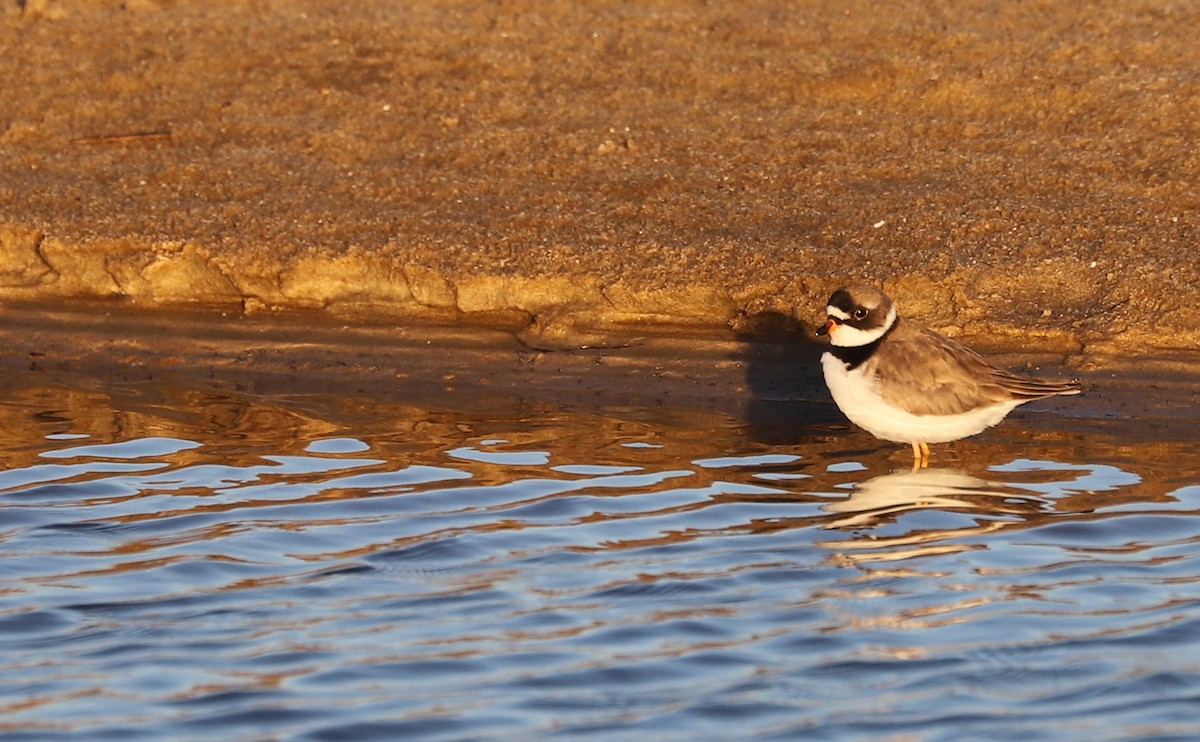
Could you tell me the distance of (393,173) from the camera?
12539 millimetres

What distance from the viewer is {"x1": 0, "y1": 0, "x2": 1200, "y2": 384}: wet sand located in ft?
36.4

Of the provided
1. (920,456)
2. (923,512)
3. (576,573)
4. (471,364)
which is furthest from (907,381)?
(471,364)

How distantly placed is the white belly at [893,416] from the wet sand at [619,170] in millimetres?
1201

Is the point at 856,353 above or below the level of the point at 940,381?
above

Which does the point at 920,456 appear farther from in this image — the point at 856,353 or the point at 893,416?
the point at 856,353

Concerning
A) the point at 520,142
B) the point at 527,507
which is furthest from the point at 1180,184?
the point at 527,507

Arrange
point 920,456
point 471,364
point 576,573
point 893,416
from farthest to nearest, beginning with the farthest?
1. point 471,364
2. point 920,456
3. point 893,416
4. point 576,573

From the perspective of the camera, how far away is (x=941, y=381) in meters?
9.50

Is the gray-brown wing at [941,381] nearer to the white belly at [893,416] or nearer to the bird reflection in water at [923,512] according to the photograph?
the white belly at [893,416]

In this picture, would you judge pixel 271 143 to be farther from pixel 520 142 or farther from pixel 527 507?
pixel 527 507

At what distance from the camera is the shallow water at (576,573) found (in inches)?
253

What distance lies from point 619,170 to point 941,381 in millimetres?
3634

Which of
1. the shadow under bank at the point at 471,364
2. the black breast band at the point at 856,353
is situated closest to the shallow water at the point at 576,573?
the shadow under bank at the point at 471,364

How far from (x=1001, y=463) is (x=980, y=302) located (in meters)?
1.56
